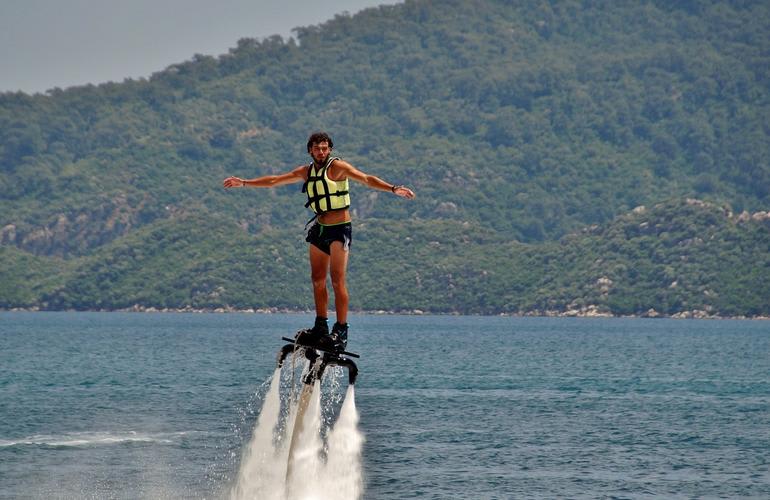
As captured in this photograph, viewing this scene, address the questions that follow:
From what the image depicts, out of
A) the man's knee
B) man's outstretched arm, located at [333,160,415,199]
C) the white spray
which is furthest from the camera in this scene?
the white spray

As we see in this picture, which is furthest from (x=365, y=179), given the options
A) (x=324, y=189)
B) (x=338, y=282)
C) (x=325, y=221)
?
(x=338, y=282)

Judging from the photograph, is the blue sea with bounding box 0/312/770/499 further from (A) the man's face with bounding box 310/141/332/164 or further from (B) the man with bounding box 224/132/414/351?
(A) the man's face with bounding box 310/141/332/164

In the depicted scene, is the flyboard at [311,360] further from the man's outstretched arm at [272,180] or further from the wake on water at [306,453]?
the man's outstretched arm at [272,180]

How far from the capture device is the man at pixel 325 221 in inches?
913

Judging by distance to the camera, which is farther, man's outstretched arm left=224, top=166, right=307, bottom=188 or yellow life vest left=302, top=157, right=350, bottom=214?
yellow life vest left=302, top=157, right=350, bottom=214

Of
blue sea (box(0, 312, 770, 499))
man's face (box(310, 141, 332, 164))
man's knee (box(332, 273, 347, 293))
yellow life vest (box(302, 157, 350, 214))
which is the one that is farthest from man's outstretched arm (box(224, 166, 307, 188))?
blue sea (box(0, 312, 770, 499))

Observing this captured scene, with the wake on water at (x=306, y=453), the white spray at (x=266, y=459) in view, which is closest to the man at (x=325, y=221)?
the wake on water at (x=306, y=453)

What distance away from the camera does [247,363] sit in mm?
156250

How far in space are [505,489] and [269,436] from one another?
40.1 meters

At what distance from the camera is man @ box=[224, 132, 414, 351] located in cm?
2319

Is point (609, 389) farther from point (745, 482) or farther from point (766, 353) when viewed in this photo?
point (766, 353)

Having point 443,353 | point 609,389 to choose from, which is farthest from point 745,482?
point 443,353

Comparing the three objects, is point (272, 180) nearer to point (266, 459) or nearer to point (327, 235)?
point (327, 235)

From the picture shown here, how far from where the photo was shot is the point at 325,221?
2359 cm
